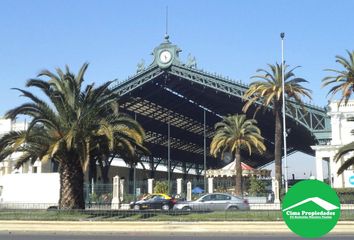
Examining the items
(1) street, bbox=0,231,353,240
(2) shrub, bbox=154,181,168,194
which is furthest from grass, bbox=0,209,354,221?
(2) shrub, bbox=154,181,168,194

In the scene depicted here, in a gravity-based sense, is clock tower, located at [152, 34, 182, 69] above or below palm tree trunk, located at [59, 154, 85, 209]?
above

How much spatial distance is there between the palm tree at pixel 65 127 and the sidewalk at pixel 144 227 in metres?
2.59

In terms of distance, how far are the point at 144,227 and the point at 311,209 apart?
54.9 ft

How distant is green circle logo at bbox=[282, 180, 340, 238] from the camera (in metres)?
1.93

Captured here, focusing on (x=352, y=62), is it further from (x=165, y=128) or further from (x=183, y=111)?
(x=165, y=128)

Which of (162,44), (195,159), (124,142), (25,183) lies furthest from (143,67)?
(195,159)

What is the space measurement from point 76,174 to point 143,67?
106 ft

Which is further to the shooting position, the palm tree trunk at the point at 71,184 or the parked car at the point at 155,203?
the parked car at the point at 155,203

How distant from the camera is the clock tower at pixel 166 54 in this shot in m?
51.6

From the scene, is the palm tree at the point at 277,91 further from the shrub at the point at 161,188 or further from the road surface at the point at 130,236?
the road surface at the point at 130,236

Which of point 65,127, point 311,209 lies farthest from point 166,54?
point 311,209

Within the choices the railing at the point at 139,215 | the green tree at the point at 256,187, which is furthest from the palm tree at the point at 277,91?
the railing at the point at 139,215

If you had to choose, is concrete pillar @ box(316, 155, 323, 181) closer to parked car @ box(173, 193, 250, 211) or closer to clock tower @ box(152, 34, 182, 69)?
clock tower @ box(152, 34, 182, 69)

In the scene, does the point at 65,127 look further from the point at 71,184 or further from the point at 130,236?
the point at 130,236
